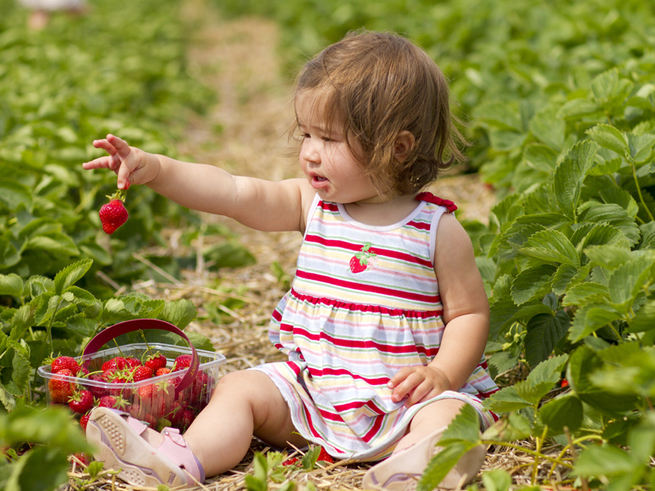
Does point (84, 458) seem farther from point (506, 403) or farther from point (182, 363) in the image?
point (506, 403)

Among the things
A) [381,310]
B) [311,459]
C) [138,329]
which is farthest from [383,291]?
[138,329]

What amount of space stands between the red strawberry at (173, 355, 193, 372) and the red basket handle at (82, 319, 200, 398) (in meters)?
0.03

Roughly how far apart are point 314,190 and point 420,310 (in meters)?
0.47

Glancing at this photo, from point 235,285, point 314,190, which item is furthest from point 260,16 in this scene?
point 314,190

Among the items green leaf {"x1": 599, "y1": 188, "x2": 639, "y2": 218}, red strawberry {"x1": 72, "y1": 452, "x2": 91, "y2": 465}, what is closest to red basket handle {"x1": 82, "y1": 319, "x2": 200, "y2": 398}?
red strawberry {"x1": 72, "y1": 452, "x2": 91, "y2": 465}

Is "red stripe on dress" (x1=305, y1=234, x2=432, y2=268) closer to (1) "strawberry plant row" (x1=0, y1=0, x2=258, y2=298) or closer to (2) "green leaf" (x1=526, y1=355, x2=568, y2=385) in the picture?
(2) "green leaf" (x1=526, y1=355, x2=568, y2=385)

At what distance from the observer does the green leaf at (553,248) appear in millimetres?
1606

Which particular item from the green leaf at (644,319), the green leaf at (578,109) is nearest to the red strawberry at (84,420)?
the green leaf at (644,319)

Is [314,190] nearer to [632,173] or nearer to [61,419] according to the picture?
[632,173]

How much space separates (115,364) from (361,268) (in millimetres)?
677

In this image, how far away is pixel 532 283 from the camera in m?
1.74

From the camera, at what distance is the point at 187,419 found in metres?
1.76

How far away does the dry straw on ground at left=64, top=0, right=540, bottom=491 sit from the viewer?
5.40ft

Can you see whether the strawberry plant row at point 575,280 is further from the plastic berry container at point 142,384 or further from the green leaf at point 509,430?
the plastic berry container at point 142,384
